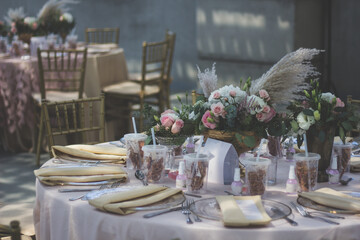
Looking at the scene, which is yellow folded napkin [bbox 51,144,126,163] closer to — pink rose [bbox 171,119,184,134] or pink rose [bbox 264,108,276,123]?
pink rose [bbox 171,119,184,134]

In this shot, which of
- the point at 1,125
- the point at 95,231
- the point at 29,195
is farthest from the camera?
the point at 1,125

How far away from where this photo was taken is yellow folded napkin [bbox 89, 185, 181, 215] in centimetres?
182

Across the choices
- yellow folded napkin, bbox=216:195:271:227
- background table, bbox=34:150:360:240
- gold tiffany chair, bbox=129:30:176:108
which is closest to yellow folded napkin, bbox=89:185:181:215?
background table, bbox=34:150:360:240

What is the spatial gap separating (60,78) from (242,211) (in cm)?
397

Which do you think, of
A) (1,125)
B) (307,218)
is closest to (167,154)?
(307,218)

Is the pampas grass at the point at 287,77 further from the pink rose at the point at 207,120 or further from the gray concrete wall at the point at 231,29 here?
the gray concrete wall at the point at 231,29

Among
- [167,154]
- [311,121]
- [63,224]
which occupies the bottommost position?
[63,224]

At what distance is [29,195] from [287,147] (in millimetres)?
2454

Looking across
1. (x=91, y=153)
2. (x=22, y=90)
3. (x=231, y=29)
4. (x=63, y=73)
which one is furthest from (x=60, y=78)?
(x=91, y=153)

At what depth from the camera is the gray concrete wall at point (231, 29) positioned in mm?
6414

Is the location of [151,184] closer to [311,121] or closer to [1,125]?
[311,121]

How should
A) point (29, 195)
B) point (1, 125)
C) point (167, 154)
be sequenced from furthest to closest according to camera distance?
point (1, 125) < point (29, 195) < point (167, 154)

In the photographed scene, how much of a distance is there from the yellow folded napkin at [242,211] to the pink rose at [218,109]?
345 mm

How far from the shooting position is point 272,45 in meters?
6.73
